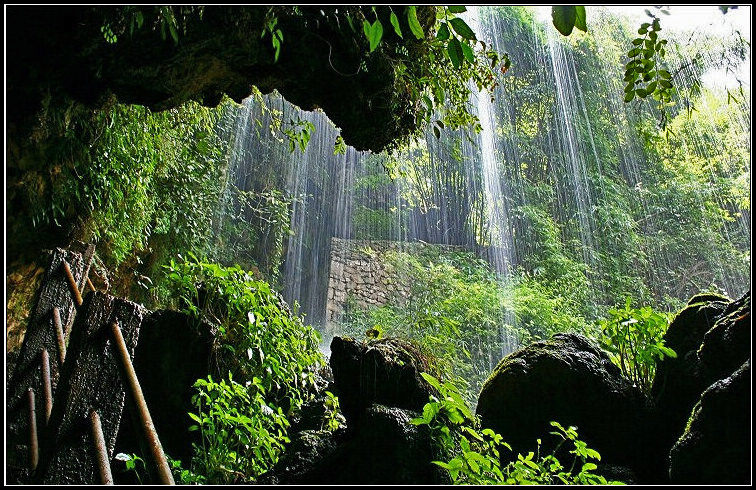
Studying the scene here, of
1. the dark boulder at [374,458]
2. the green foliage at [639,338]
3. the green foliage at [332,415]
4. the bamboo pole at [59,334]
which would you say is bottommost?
the dark boulder at [374,458]

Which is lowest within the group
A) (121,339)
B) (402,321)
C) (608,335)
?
(121,339)

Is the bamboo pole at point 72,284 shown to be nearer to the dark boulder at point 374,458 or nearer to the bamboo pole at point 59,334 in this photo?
the bamboo pole at point 59,334

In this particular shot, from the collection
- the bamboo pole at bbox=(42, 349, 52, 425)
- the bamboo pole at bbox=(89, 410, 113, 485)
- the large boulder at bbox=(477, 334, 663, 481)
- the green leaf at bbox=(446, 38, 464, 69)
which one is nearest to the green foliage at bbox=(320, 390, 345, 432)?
the large boulder at bbox=(477, 334, 663, 481)

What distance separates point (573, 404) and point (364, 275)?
1006cm

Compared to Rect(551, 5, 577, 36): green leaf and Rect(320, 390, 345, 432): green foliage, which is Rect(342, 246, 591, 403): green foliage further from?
Rect(551, 5, 577, 36): green leaf

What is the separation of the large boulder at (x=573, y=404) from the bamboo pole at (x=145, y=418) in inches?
102

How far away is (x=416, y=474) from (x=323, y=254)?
443 inches

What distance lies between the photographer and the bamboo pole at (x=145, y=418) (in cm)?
122

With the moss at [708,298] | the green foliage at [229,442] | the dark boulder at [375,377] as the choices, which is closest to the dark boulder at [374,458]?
the green foliage at [229,442]

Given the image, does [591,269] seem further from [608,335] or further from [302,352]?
[302,352]

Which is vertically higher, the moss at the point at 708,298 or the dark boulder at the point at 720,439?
the moss at the point at 708,298

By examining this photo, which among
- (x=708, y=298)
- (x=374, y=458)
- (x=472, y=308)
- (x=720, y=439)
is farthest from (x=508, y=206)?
(x=374, y=458)

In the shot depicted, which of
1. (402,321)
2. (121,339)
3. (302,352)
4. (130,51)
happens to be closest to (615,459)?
(302,352)

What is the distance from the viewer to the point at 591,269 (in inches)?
481
